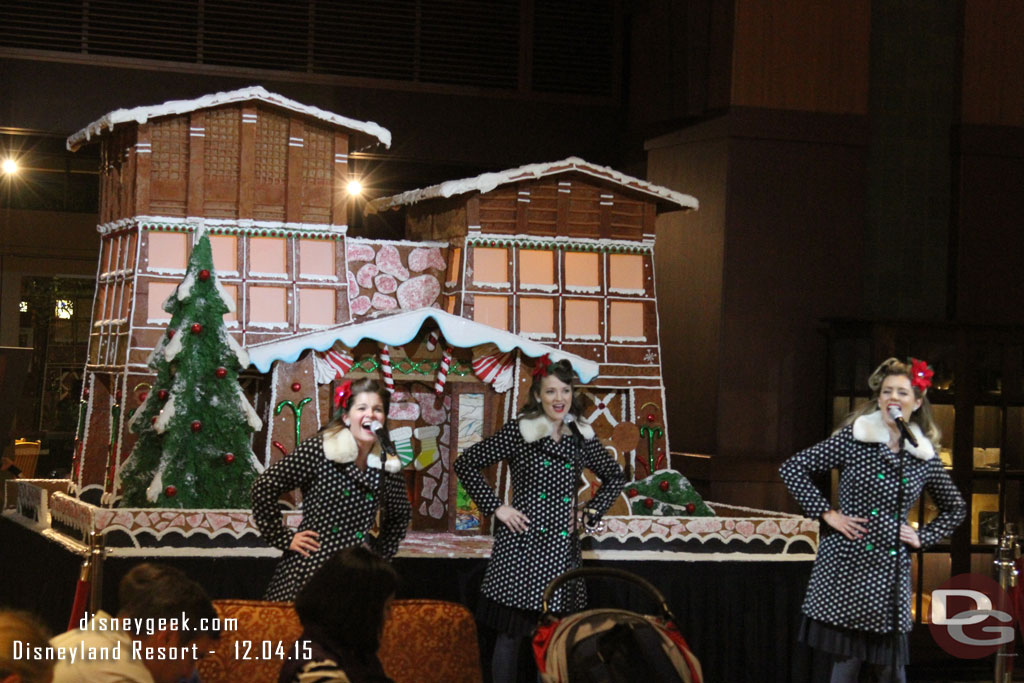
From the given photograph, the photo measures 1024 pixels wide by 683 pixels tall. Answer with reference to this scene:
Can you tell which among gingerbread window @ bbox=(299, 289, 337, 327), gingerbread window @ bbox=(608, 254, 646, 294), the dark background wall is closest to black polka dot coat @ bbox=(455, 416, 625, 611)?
gingerbread window @ bbox=(299, 289, 337, 327)

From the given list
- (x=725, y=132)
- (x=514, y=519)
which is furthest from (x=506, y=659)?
(x=725, y=132)

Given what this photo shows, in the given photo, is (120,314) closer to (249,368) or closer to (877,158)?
(249,368)

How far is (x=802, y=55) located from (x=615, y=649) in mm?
6127

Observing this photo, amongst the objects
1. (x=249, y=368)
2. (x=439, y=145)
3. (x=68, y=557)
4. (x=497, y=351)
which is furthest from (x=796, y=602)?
(x=439, y=145)

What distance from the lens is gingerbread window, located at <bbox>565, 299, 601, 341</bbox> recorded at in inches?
343

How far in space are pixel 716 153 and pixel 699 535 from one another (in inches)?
133

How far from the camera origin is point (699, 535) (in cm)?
710

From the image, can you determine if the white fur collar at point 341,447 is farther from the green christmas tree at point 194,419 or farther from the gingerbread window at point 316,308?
the gingerbread window at point 316,308

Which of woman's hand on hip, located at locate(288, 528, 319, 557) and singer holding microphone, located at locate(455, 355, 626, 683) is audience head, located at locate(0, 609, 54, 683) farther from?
singer holding microphone, located at locate(455, 355, 626, 683)

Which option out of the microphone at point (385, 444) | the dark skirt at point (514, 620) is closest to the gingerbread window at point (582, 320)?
the dark skirt at point (514, 620)

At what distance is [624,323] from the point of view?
28.9 ft

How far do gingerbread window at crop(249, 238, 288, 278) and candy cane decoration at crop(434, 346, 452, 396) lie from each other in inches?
50.1

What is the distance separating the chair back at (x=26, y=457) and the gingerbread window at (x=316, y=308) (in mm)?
3318

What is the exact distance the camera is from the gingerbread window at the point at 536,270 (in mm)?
8680
